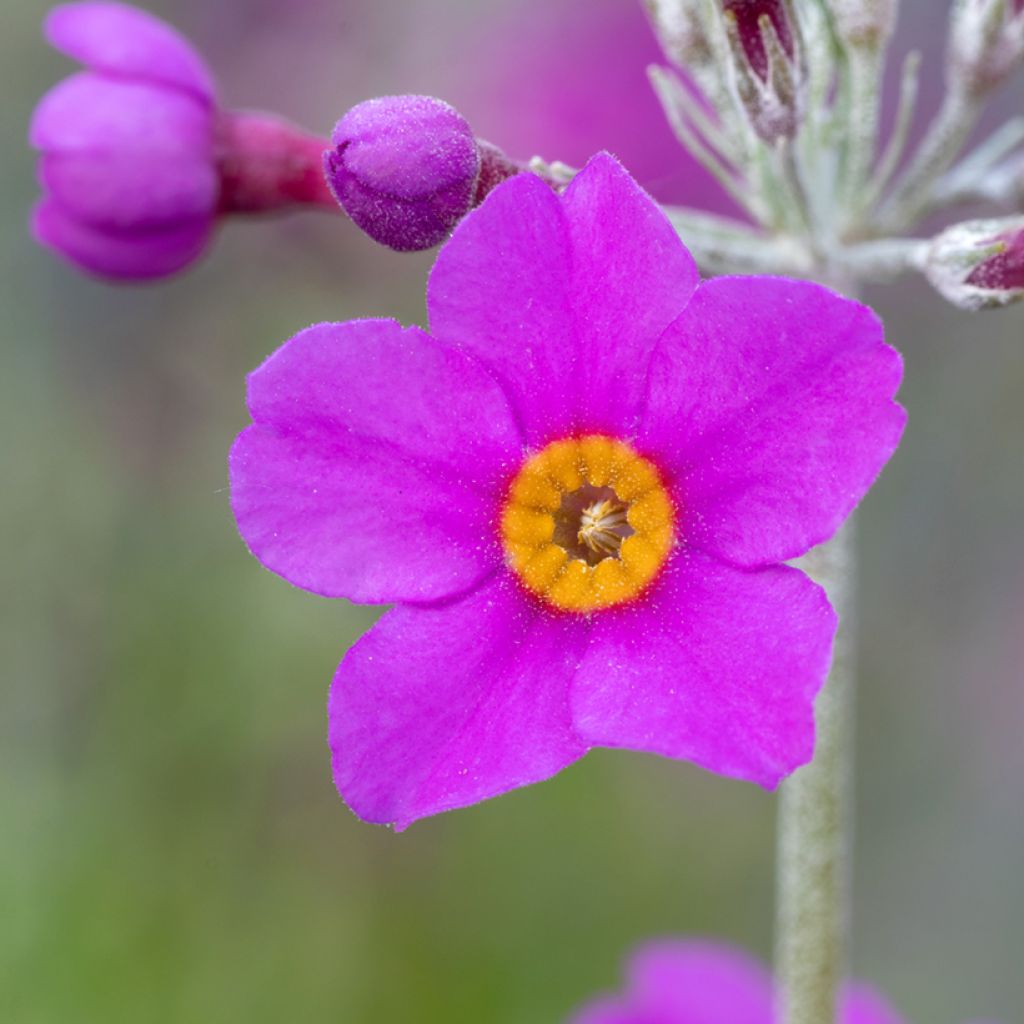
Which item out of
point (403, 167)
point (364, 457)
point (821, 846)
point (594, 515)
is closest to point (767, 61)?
point (403, 167)

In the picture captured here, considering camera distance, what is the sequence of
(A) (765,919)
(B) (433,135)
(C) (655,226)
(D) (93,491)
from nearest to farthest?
(C) (655,226) < (B) (433,135) < (D) (93,491) < (A) (765,919)

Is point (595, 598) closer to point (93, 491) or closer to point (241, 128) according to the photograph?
point (241, 128)

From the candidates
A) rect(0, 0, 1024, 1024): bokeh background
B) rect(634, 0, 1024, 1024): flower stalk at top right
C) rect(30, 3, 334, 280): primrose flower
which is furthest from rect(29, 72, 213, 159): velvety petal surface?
rect(0, 0, 1024, 1024): bokeh background

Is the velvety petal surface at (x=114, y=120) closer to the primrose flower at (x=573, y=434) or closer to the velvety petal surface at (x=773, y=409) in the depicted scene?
the primrose flower at (x=573, y=434)

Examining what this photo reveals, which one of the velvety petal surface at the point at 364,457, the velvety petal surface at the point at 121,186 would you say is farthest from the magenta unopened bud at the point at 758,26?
the velvety petal surface at the point at 121,186

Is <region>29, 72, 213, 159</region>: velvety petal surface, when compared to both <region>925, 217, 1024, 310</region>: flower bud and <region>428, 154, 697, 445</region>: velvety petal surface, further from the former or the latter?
<region>925, 217, 1024, 310</region>: flower bud

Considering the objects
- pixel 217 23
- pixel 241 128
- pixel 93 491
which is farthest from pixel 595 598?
pixel 217 23
